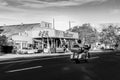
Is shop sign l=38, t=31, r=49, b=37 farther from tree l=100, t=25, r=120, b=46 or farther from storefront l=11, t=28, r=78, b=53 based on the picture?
tree l=100, t=25, r=120, b=46

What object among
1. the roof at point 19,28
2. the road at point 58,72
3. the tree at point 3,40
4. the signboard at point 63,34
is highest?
the roof at point 19,28

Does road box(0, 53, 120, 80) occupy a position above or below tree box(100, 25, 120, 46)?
below

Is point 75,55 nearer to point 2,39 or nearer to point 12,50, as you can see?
point 2,39

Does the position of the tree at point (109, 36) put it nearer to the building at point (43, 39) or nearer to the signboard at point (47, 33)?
the building at point (43, 39)

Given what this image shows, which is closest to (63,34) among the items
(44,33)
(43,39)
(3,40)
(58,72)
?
(43,39)

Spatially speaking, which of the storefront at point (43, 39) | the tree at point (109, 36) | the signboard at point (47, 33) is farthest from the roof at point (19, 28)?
the tree at point (109, 36)

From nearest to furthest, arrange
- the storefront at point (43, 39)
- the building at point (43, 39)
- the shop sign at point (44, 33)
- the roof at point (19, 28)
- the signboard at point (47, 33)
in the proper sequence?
the building at point (43, 39), the storefront at point (43, 39), the signboard at point (47, 33), the shop sign at point (44, 33), the roof at point (19, 28)

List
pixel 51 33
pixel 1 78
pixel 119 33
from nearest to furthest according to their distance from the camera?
pixel 1 78 → pixel 51 33 → pixel 119 33

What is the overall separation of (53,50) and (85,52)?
27.2 m

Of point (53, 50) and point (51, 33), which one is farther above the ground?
point (51, 33)

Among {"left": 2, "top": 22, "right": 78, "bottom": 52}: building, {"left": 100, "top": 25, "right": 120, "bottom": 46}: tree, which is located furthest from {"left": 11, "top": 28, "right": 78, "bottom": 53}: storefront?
{"left": 100, "top": 25, "right": 120, "bottom": 46}: tree

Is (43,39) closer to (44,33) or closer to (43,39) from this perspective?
(43,39)

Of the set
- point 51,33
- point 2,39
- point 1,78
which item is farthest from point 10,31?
point 1,78

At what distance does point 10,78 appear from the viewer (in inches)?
324
